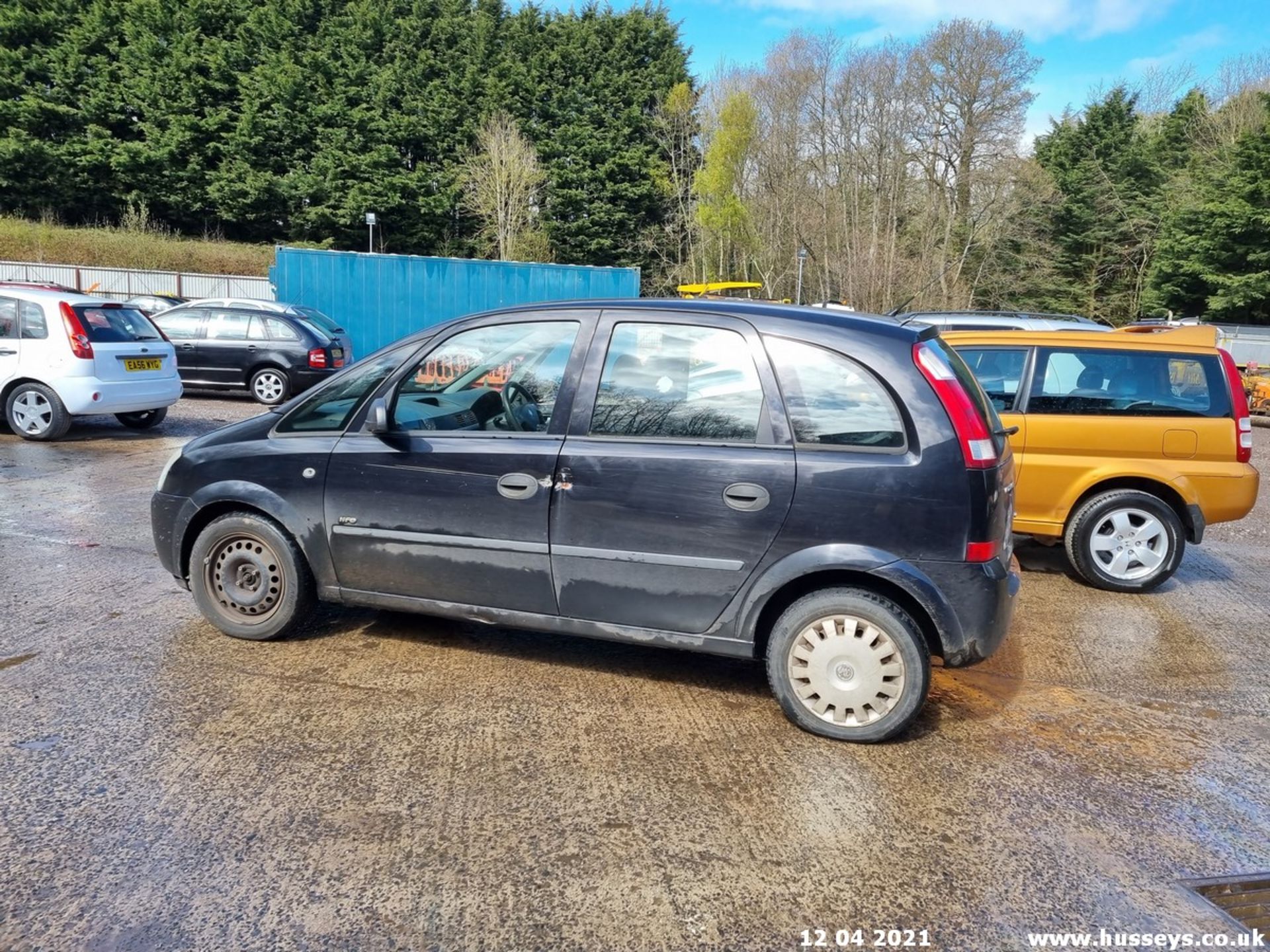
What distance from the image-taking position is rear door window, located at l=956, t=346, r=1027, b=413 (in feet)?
20.5

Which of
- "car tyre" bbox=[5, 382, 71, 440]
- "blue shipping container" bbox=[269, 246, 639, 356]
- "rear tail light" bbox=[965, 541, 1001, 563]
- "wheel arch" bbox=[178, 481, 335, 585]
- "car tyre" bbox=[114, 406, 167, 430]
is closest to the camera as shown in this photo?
"rear tail light" bbox=[965, 541, 1001, 563]

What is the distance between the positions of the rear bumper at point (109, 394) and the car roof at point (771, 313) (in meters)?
7.71

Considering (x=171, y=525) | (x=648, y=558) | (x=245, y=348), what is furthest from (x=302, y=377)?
(x=648, y=558)

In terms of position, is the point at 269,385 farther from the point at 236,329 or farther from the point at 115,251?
the point at 115,251

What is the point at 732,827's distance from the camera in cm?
290

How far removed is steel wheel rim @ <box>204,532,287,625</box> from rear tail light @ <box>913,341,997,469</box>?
317 cm

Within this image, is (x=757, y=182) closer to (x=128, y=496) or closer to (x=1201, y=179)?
(x=1201, y=179)

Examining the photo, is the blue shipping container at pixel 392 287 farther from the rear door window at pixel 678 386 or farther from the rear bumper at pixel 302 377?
the rear door window at pixel 678 386

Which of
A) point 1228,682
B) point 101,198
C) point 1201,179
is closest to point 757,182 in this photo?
point 1201,179

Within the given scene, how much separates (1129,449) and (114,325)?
10296 millimetres

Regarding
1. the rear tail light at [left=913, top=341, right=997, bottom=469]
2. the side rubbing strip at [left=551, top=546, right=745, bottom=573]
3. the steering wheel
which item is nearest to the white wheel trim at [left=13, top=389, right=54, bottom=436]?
the steering wheel

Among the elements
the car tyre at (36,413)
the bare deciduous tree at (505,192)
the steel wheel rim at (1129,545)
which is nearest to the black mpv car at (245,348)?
the car tyre at (36,413)

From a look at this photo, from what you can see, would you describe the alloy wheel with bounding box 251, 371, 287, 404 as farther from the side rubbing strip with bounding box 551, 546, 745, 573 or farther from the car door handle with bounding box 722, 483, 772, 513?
the car door handle with bounding box 722, 483, 772, 513

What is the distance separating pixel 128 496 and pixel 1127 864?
7.72 meters
